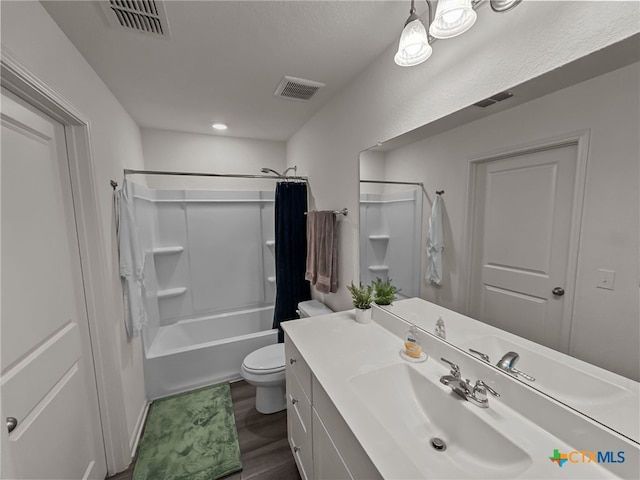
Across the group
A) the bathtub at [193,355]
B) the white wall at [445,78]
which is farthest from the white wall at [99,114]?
the white wall at [445,78]

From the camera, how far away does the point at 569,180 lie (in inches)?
28.1

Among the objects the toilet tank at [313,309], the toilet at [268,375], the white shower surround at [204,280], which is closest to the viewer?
the toilet at [268,375]

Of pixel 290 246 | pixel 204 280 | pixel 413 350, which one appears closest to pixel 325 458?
pixel 413 350

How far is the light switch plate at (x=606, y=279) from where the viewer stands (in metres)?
0.65

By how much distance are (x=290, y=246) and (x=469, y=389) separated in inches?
75.5

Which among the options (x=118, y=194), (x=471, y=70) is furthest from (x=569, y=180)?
(x=118, y=194)

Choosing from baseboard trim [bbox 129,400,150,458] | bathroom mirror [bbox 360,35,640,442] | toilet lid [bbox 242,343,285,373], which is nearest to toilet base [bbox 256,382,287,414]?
toilet lid [bbox 242,343,285,373]

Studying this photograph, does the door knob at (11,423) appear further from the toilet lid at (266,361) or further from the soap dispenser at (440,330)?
the soap dispenser at (440,330)

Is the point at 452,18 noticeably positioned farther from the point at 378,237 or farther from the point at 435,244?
the point at 378,237

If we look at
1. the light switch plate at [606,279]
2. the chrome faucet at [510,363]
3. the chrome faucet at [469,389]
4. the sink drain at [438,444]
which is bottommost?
the sink drain at [438,444]

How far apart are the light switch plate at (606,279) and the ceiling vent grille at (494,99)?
2.01 feet

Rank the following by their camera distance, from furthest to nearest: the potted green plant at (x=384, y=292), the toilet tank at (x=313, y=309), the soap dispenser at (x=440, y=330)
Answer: the toilet tank at (x=313, y=309) < the potted green plant at (x=384, y=292) < the soap dispenser at (x=440, y=330)

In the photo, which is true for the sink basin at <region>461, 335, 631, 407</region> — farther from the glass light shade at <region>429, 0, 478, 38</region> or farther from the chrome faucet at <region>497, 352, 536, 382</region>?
the glass light shade at <region>429, 0, 478, 38</region>

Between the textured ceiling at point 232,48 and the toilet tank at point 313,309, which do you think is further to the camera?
the toilet tank at point 313,309
